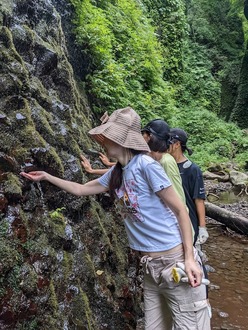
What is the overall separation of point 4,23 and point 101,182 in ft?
8.09

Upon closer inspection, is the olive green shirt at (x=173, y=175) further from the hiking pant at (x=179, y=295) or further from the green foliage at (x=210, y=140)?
the green foliage at (x=210, y=140)

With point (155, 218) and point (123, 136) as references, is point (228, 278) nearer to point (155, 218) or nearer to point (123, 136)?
point (155, 218)

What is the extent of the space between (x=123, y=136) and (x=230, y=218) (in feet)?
24.6

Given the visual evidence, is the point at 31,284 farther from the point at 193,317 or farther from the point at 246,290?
the point at 246,290

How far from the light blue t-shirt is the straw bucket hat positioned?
0.10 metres

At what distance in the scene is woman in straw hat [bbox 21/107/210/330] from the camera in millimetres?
2527

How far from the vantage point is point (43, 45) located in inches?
189

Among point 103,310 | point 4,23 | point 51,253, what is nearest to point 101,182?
point 51,253

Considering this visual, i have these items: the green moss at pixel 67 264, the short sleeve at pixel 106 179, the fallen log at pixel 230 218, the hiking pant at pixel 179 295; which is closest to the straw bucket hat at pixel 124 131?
the short sleeve at pixel 106 179

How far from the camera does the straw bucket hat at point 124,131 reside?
2.60 meters

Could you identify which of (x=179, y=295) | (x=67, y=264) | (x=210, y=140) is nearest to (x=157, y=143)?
(x=179, y=295)

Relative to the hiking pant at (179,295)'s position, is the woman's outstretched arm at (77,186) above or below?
above

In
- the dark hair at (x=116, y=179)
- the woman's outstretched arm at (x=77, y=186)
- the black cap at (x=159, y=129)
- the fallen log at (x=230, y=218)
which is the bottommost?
the fallen log at (x=230, y=218)

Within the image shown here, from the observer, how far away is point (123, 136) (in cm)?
262
